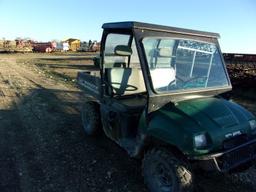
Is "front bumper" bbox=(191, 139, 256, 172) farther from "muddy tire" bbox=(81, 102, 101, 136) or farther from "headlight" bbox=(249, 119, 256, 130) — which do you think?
"muddy tire" bbox=(81, 102, 101, 136)

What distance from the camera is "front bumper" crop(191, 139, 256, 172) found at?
3316 millimetres

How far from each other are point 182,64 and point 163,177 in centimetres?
148

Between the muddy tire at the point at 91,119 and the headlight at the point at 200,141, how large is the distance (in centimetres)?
253

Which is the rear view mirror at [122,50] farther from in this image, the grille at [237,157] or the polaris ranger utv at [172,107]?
the grille at [237,157]

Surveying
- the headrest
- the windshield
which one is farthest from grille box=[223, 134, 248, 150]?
the headrest

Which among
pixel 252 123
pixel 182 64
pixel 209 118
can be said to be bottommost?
pixel 252 123

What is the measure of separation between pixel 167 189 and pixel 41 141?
2.76 meters

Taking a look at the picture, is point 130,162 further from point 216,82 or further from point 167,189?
point 216,82

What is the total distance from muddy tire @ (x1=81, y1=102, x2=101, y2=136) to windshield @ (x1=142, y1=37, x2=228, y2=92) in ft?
5.98

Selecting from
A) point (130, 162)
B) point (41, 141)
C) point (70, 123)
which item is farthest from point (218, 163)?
point (70, 123)

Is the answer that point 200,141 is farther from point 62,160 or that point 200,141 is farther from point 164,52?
point 62,160

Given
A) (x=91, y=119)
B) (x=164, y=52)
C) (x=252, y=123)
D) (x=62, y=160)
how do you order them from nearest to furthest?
(x=252, y=123), (x=164, y=52), (x=62, y=160), (x=91, y=119)

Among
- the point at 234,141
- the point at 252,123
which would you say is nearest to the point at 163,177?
the point at 234,141

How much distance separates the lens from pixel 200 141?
338 centimetres
